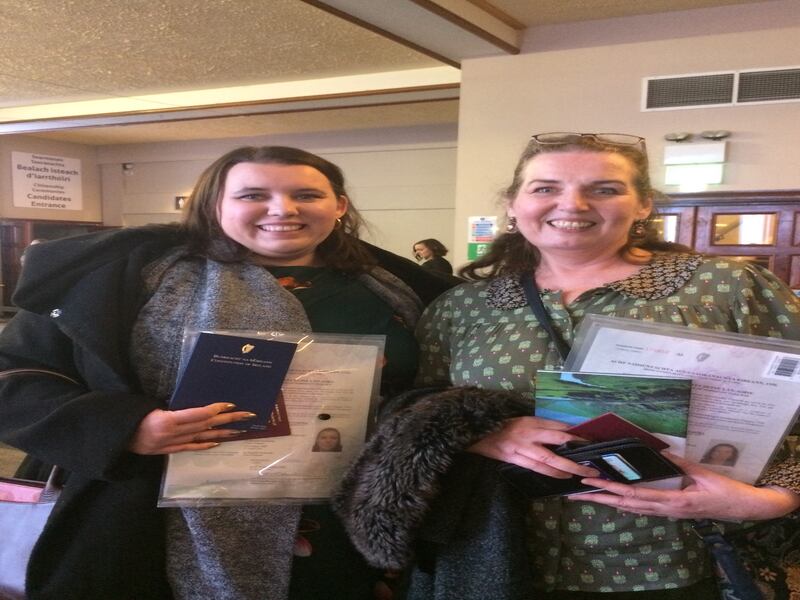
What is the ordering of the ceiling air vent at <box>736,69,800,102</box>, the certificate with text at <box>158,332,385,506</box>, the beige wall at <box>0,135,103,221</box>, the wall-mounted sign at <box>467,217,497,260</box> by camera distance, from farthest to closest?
the beige wall at <box>0,135,103,221</box>
the wall-mounted sign at <box>467,217,497,260</box>
the ceiling air vent at <box>736,69,800,102</box>
the certificate with text at <box>158,332,385,506</box>

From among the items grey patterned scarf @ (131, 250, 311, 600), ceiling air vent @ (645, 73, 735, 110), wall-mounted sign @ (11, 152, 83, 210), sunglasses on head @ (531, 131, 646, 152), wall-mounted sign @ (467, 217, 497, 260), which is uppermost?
ceiling air vent @ (645, 73, 735, 110)

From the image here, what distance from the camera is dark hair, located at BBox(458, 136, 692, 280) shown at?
4.00 ft

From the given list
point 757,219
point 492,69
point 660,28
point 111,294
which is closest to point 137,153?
point 492,69

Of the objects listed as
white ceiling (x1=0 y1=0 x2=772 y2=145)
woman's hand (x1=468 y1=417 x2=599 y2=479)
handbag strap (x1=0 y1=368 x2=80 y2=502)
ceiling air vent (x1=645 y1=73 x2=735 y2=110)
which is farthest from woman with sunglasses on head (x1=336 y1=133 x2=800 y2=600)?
ceiling air vent (x1=645 y1=73 x2=735 y2=110)

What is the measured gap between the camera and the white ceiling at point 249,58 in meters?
3.74

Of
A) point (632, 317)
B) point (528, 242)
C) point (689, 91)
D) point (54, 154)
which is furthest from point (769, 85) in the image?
point (54, 154)

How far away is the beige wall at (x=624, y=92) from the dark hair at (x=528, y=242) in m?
2.46

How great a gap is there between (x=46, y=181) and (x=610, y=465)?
9487 millimetres

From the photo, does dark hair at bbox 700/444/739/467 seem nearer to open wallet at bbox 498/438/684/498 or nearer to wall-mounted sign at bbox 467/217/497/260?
open wallet at bbox 498/438/684/498

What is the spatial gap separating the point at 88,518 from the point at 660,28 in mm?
4027

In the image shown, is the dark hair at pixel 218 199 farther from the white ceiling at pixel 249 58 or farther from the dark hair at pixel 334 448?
the white ceiling at pixel 249 58

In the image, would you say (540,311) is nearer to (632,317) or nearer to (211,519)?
(632,317)

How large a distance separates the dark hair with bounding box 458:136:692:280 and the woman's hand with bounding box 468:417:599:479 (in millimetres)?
399

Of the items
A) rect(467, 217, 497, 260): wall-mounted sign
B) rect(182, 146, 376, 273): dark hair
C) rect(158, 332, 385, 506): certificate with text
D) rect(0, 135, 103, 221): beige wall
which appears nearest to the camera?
rect(158, 332, 385, 506): certificate with text
